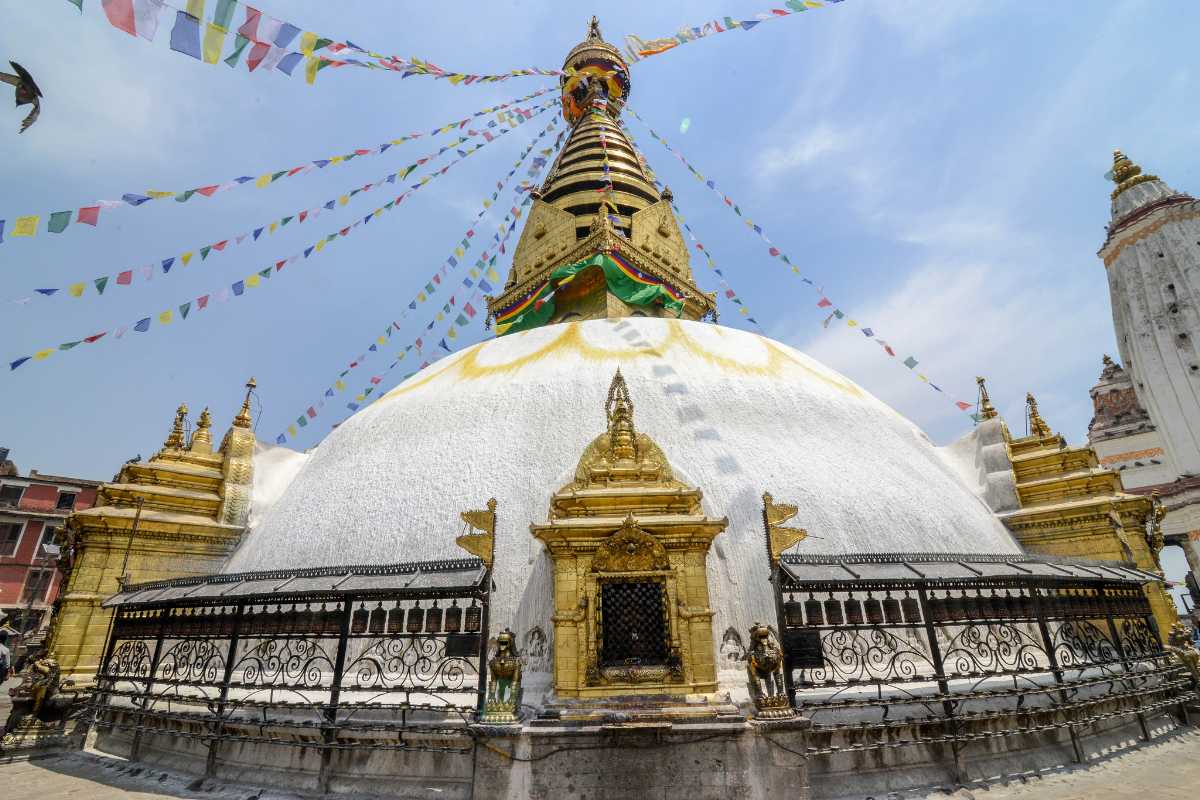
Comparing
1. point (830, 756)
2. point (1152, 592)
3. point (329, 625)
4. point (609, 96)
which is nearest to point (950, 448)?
point (1152, 592)

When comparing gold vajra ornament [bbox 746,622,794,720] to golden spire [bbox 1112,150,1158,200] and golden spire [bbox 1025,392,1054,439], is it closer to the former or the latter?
golden spire [bbox 1025,392,1054,439]

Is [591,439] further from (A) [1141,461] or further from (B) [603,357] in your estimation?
(A) [1141,461]

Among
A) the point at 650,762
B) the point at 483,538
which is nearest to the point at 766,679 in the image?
the point at 650,762

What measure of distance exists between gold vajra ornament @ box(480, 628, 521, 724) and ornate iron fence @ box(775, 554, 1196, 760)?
96.5 inches

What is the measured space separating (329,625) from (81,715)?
4185 millimetres

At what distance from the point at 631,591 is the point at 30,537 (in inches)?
1363

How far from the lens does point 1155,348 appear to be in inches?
1184

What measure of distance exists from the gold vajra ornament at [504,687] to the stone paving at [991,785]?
2315 mm

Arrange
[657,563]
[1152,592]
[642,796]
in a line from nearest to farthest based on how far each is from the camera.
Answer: [642,796] → [657,563] → [1152,592]

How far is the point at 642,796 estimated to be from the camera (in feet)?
14.4

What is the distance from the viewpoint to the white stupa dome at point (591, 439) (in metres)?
7.25

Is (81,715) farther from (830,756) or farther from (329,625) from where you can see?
(830,756)

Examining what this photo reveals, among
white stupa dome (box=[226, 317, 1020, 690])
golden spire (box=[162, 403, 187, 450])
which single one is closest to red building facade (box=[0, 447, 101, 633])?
golden spire (box=[162, 403, 187, 450])

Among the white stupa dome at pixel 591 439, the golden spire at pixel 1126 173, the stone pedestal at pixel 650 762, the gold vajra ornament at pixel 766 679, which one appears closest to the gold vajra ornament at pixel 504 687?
the stone pedestal at pixel 650 762
